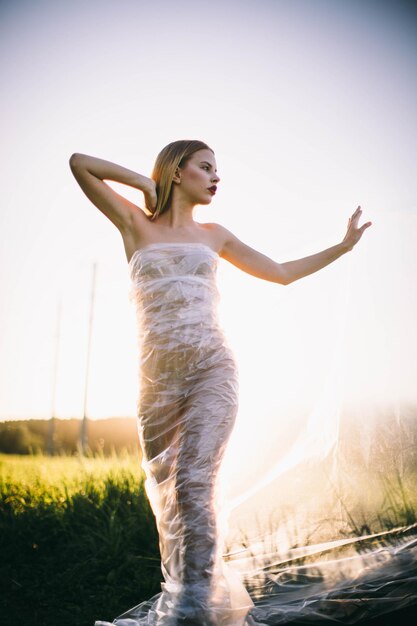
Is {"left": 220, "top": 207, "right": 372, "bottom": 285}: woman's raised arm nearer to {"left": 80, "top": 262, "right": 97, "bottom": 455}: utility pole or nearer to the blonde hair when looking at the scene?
the blonde hair

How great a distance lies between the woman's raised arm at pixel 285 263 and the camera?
2.80 meters

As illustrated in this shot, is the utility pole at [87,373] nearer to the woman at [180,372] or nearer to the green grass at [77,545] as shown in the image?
the green grass at [77,545]

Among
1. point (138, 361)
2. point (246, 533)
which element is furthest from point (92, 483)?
point (138, 361)

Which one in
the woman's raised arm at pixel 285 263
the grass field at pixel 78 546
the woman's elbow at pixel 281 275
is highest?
the woman's raised arm at pixel 285 263

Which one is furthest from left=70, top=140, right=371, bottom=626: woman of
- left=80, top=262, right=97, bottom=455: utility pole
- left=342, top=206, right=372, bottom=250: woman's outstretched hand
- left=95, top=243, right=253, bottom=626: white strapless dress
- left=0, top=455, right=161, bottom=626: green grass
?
left=80, top=262, right=97, bottom=455: utility pole

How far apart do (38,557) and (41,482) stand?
1150mm

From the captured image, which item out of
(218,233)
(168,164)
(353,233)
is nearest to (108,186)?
(168,164)

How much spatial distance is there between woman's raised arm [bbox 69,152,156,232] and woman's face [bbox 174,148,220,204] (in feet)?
0.69

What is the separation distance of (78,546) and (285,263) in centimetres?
259

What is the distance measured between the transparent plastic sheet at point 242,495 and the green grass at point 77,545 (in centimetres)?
84

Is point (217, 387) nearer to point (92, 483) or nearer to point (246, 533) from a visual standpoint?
point (246, 533)

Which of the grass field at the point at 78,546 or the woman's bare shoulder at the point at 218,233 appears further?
the grass field at the point at 78,546

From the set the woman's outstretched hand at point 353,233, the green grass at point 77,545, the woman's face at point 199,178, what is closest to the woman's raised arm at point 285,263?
the woman's outstretched hand at point 353,233

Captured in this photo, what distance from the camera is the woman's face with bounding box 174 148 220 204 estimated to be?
8.63ft
